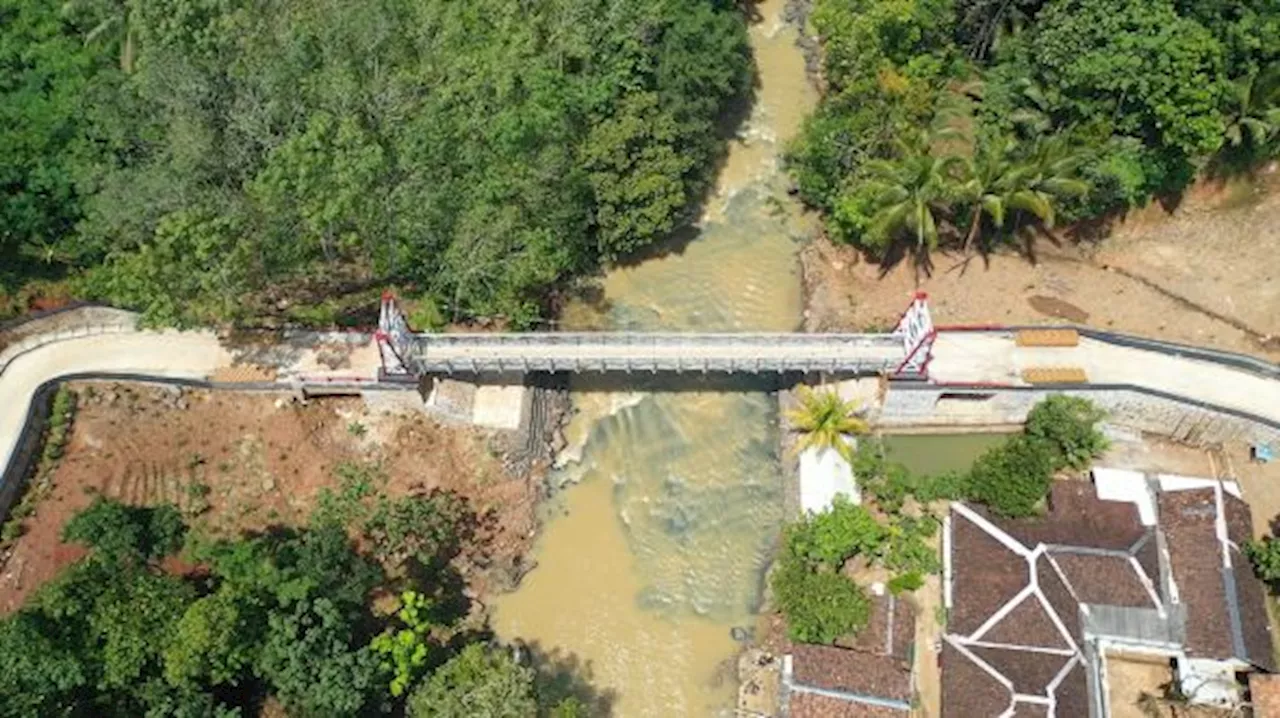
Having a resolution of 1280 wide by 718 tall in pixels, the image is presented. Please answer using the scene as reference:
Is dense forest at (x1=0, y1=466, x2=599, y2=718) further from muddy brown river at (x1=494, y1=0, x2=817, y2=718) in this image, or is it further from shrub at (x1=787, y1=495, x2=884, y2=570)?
shrub at (x1=787, y1=495, x2=884, y2=570)

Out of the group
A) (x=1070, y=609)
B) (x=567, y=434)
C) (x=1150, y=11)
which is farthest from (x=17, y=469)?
(x=1150, y=11)

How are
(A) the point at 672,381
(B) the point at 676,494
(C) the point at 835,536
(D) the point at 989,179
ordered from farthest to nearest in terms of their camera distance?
1. (A) the point at 672,381
2. (D) the point at 989,179
3. (B) the point at 676,494
4. (C) the point at 835,536

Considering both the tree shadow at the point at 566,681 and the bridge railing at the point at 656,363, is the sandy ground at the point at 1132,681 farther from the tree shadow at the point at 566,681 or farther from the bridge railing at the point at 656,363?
the tree shadow at the point at 566,681

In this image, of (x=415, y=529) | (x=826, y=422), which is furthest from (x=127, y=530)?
(x=826, y=422)

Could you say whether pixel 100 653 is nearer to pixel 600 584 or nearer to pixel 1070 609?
pixel 600 584

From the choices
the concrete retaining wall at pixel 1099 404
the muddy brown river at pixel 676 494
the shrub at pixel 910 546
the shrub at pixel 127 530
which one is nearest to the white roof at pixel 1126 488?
the concrete retaining wall at pixel 1099 404

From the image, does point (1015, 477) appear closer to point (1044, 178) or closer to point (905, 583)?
point (905, 583)
